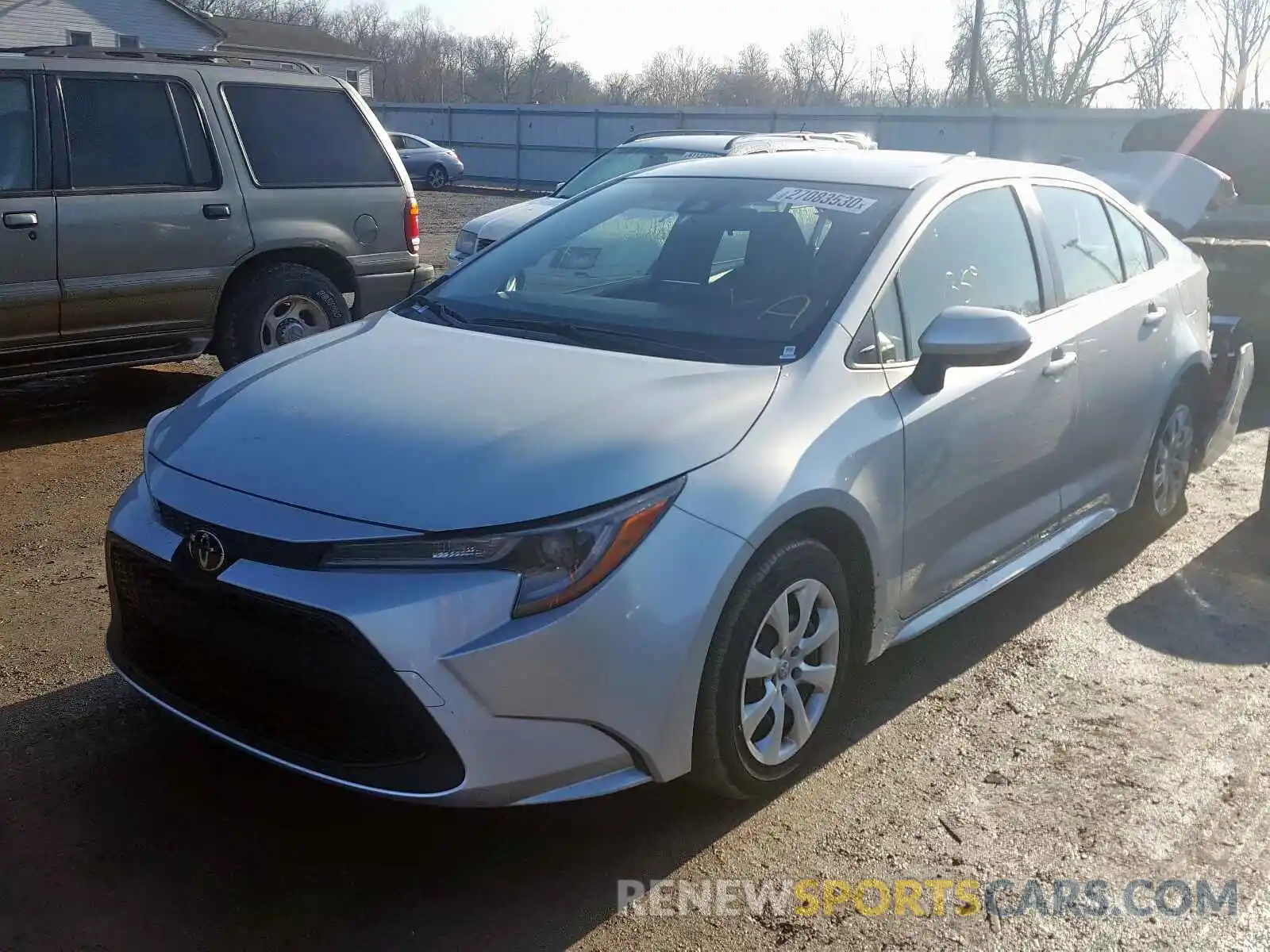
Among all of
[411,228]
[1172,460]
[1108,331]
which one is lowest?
[1172,460]

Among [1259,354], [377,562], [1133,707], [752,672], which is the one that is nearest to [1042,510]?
[1133,707]

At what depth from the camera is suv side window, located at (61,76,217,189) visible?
6.66 metres

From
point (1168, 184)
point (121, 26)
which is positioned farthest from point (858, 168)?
point (121, 26)

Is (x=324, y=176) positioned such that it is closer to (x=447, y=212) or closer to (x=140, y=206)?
(x=140, y=206)

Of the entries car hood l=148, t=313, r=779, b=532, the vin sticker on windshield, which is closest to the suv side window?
car hood l=148, t=313, r=779, b=532

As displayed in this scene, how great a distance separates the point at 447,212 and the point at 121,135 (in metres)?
18.6

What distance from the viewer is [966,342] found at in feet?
11.8

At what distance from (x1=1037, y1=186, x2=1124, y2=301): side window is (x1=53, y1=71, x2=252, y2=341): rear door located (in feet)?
15.0

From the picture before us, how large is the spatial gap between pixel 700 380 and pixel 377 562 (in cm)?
106

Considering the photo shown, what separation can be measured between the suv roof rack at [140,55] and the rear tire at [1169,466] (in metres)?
5.24

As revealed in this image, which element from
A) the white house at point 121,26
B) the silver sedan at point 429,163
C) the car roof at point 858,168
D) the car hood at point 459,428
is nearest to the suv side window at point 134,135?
the car roof at point 858,168

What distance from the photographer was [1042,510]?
4441mm

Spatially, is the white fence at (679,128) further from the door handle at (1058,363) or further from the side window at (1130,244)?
the door handle at (1058,363)

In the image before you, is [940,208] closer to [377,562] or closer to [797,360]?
[797,360]
